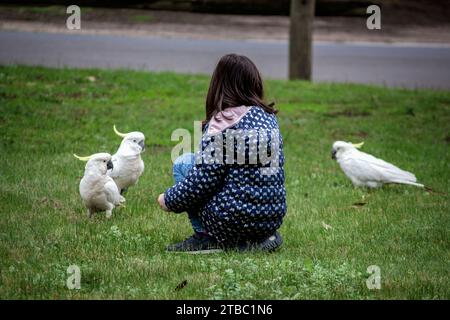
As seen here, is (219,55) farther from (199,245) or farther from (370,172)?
(199,245)

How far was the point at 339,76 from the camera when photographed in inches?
552

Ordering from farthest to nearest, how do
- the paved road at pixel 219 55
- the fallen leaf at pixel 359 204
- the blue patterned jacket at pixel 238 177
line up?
the paved road at pixel 219 55 → the fallen leaf at pixel 359 204 → the blue patterned jacket at pixel 238 177

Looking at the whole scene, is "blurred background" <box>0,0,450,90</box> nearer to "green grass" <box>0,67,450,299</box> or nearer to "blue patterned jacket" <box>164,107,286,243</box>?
"green grass" <box>0,67,450,299</box>

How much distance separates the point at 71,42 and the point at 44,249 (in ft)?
38.2

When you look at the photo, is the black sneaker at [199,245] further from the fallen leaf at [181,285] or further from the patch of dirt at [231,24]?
the patch of dirt at [231,24]

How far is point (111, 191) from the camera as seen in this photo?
581 cm

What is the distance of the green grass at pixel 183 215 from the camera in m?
4.52

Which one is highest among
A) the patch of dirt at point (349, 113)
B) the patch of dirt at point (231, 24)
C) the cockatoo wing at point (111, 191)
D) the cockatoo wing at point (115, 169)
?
the patch of dirt at point (231, 24)

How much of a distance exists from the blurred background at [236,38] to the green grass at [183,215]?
6.28 ft

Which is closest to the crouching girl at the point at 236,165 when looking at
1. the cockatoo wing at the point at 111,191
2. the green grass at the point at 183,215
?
the green grass at the point at 183,215

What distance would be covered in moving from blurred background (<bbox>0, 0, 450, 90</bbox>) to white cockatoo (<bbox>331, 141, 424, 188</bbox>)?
5.24 metres

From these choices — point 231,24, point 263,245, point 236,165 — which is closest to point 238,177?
point 236,165

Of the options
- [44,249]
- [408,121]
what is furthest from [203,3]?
[44,249]

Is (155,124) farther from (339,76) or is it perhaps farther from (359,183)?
(339,76)
